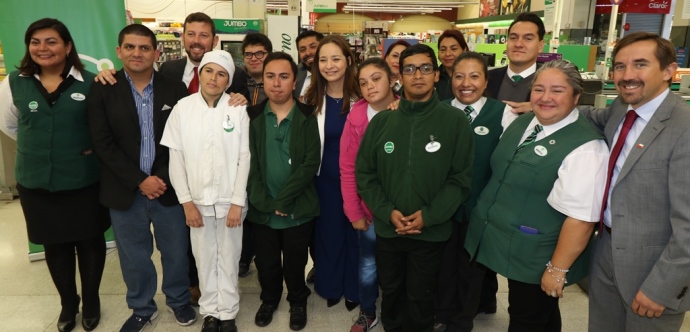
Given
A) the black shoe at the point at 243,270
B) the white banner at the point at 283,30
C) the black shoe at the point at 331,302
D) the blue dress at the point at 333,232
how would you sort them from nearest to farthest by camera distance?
the blue dress at the point at 333,232, the black shoe at the point at 331,302, the black shoe at the point at 243,270, the white banner at the point at 283,30

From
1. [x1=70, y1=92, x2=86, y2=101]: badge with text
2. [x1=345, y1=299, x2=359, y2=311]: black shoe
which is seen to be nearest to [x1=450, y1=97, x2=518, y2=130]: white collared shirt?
[x1=345, y1=299, x2=359, y2=311]: black shoe

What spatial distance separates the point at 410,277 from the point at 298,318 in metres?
0.87

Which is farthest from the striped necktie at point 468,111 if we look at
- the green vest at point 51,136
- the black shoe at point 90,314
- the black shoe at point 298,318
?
the black shoe at point 90,314

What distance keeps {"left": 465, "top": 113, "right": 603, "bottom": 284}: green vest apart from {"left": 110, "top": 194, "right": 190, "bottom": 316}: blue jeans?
172 centimetres

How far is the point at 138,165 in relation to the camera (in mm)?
2459

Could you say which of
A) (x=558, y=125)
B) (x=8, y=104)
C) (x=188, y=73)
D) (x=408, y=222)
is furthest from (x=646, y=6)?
(x=8, y=104)

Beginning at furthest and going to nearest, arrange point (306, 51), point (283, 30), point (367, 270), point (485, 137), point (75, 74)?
point (283, 30)
point (306, 51)
point (367, 270)
point (75, 74)
point (485, 137)

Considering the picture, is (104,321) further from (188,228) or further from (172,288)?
(188,228)

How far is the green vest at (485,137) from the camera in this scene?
7.45 feet

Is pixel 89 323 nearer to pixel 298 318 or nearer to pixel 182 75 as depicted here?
pixel 298 318

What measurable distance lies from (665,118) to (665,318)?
2.52ft

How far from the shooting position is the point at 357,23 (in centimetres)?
1905

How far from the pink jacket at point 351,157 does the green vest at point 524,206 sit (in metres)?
0.66

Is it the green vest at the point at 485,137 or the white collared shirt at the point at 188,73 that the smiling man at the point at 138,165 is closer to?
the white collared shirt at the point at 188,73
